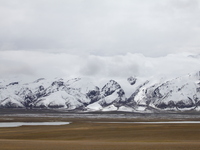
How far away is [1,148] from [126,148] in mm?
13323

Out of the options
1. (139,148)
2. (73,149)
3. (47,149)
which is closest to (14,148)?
(47,149)

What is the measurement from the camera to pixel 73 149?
114 ft

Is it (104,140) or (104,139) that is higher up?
(104,140)

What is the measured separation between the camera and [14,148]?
35594 millimetres

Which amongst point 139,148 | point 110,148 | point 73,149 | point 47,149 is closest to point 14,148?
point 47,149

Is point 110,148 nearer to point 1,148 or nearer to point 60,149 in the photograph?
point 60,149

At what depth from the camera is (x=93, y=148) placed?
35469 mm

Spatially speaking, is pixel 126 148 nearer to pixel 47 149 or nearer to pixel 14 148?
pixel 47 149

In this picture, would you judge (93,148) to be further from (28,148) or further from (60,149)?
(28,148)

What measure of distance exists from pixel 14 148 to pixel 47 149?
3799 millimetres

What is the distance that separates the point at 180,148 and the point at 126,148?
5717 millimetres

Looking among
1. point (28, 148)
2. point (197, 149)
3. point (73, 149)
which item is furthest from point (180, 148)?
point (28, 148)

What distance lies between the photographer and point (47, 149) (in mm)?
34656

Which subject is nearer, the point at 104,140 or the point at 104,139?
the point at 104,140
